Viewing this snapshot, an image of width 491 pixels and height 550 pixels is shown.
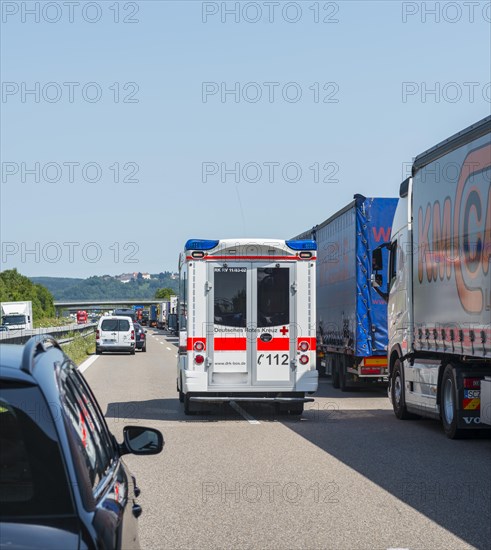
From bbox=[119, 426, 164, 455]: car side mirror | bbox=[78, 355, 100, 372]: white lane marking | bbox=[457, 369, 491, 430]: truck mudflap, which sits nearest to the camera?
bbox=[119, 426, 164, 455]: car side mirror

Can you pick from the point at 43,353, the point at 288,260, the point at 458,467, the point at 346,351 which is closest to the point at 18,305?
the point at 346,351

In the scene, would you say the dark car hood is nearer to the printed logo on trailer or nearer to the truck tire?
the printed logo on trailer

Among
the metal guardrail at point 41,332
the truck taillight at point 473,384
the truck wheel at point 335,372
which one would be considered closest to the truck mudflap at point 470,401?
the truck taillight at point 473,384

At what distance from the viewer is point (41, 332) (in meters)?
34.0

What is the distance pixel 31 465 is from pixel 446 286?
11.6m

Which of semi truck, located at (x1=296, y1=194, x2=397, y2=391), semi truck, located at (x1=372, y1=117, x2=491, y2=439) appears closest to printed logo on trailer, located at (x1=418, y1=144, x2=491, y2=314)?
semi truck, located at (x1=372, y1=117, x2=491, y2=439)

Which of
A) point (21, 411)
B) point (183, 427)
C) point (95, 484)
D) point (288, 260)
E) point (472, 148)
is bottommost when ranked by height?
point (183, 427)

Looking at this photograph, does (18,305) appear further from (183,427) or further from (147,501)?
(147,501)

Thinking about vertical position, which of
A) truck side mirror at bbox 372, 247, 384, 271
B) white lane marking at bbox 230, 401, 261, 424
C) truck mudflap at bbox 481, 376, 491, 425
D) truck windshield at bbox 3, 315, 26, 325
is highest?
truck side mirror at bbox 372, 247, 384, 271

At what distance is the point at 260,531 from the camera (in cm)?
802

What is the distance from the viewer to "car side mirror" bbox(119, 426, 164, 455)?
197 inches

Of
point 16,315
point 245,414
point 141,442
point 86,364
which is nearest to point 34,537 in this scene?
point 141,442

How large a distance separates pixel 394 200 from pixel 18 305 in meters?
70.0

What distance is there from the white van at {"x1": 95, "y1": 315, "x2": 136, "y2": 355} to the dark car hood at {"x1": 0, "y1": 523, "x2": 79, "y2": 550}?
43550 millimetres
